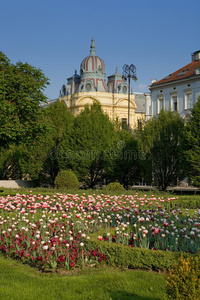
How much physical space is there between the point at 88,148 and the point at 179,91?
58.5ft

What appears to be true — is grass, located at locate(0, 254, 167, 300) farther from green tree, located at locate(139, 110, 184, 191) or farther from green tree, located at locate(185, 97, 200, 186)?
green tree, located at locate(139, 110, 184, 191)

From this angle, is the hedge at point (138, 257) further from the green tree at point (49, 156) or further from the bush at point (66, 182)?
the green tree at point (49, 156)

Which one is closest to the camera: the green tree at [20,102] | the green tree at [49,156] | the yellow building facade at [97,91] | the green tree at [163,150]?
the green tree at [20,102]

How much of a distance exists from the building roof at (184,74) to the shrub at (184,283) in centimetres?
4391

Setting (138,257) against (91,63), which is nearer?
(138,257)

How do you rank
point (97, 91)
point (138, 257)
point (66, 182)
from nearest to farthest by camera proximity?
1. point (138, 257)
2. point (66, 182)
3. point (97, 91)

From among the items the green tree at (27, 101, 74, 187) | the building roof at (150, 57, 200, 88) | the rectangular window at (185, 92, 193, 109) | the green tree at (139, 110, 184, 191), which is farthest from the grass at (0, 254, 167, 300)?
the rectangular window at (185, 92, 193, 109)

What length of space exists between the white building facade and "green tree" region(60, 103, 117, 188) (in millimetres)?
10188

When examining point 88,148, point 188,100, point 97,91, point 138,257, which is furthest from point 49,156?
point 97,91

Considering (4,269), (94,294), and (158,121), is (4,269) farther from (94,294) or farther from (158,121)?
(158,121)

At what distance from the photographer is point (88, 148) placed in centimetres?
3778

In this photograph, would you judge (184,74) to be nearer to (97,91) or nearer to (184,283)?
(97,91)

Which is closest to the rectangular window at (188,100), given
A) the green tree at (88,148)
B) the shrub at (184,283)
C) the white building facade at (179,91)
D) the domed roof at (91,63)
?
the white building facade at (179,91)

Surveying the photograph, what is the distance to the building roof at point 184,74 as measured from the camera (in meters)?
47.5
